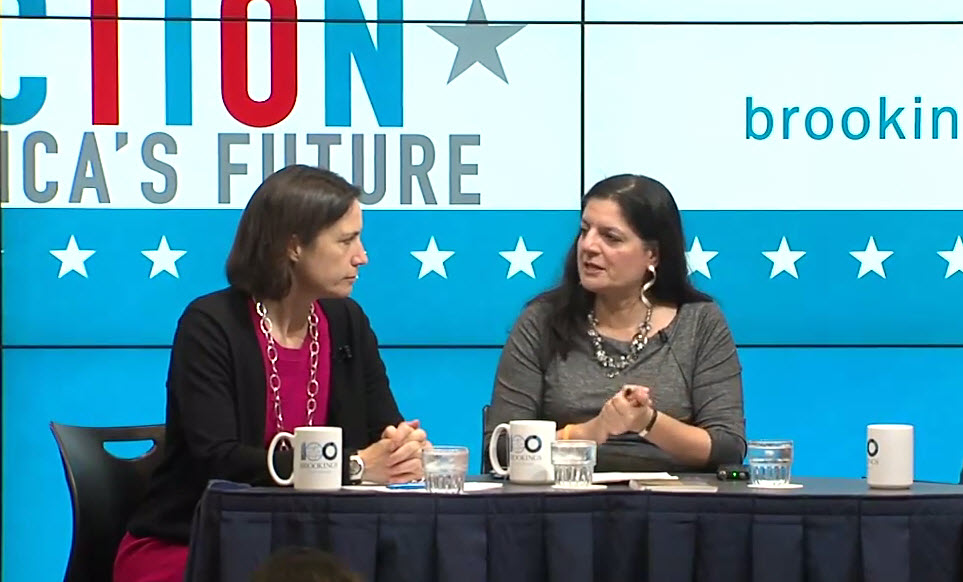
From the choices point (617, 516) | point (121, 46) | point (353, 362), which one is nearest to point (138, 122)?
point (121, 46)

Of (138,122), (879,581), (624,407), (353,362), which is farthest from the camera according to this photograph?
(138,122)

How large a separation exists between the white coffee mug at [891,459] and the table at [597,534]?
14 centimetres

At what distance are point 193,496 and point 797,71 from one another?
2.30 m

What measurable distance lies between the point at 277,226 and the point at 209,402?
41cm

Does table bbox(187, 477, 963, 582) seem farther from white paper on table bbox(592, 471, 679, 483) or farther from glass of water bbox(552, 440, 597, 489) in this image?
white paper on table bbox(592, 471, 679, 483)

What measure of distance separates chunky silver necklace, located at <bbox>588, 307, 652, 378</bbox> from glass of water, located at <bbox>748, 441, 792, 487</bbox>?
61cm

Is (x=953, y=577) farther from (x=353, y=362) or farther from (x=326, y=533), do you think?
(x=353, y=362)

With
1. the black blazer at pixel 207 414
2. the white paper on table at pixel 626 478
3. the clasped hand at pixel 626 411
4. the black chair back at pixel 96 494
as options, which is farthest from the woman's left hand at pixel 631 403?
the black chair back at pixel 96 494

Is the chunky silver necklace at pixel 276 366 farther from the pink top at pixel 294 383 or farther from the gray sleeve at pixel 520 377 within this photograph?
the gray sleeve at pixel 520 377

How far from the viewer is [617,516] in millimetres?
2404

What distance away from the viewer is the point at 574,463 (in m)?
2.55

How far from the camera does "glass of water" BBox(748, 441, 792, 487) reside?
2.57 m

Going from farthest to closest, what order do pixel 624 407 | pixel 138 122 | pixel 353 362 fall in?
pixel 138 122
pixel 353 362
pixel 624 407

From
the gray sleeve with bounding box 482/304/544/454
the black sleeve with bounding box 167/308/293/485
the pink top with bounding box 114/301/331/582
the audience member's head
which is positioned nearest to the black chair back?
the pink top with bounding box 114/301/331/582
